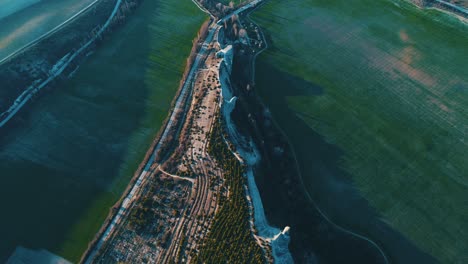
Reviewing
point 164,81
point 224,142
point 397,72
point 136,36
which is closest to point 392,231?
point 224,142

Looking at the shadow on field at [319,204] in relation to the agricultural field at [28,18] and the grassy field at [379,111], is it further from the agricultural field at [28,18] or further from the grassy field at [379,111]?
the agricultural field at [28,18]

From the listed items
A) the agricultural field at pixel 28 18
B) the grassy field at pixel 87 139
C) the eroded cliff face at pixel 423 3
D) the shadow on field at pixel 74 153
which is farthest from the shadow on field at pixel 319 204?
the agricultural field at pixel 28 18

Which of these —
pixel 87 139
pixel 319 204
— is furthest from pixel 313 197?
pixel 87 139

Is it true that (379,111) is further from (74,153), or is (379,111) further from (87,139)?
(74,153)

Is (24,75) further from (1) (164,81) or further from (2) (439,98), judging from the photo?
(2) (439,98)

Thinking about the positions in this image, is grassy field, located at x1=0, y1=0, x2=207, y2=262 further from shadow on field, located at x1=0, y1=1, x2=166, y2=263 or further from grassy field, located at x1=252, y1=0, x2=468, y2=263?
grassy field, located at x1=252, y1=0, x2=468, y2=263
